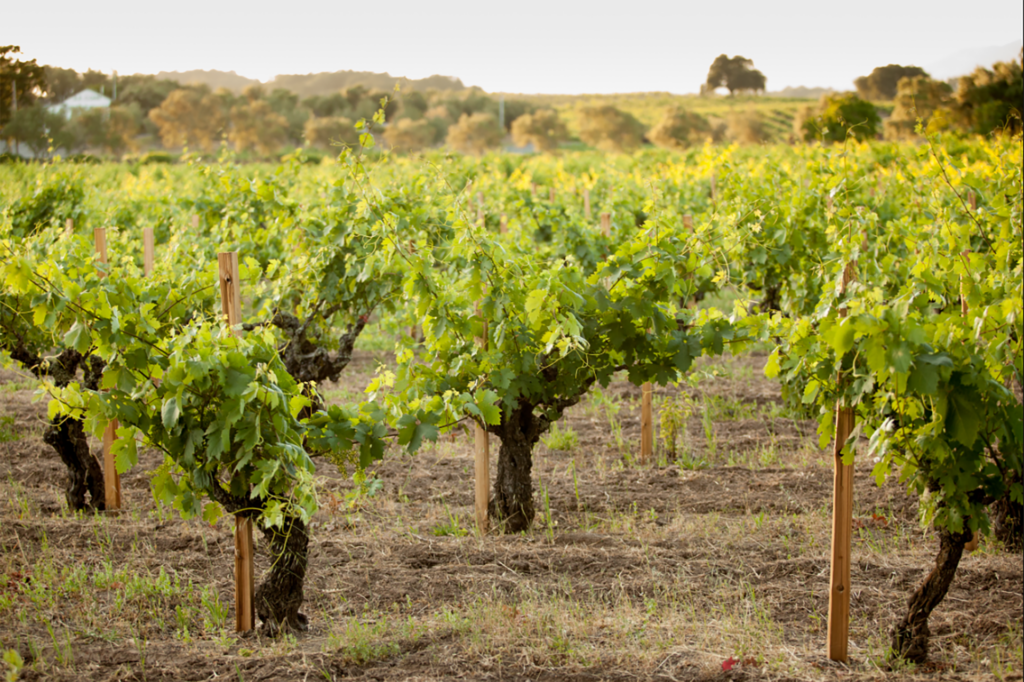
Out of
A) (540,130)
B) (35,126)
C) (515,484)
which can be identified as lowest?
(515,484)

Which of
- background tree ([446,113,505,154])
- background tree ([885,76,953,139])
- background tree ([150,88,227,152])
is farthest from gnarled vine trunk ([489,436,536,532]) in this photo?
background tree ([150,88,227,152])

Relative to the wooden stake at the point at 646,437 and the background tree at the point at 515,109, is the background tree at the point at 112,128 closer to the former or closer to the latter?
the background tree at the point at 515,109

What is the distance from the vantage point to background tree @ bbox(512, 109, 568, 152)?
182 ft

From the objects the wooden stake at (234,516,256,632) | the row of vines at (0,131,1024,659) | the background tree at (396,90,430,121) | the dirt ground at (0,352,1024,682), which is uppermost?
the background tree at (396,90,430,121)

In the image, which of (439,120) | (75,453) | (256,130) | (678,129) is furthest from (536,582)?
(439,120)

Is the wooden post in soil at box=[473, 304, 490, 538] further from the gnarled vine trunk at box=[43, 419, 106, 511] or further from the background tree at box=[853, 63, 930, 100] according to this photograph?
the background tree at box=[853, 63, 930, 100]

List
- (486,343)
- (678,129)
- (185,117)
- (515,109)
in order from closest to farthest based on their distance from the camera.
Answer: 1. (486,343)
2. (678,129)
3. (185,117)
4. (515,109)

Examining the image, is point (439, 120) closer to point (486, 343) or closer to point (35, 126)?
point (35, 126)

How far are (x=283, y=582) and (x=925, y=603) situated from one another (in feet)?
7.42

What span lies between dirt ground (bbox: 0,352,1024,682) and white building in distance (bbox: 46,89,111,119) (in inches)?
1830

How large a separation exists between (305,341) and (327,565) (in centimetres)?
181

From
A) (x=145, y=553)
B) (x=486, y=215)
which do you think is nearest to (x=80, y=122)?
(x=486, y=215)

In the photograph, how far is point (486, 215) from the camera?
8.23 m

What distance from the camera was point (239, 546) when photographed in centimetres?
305
